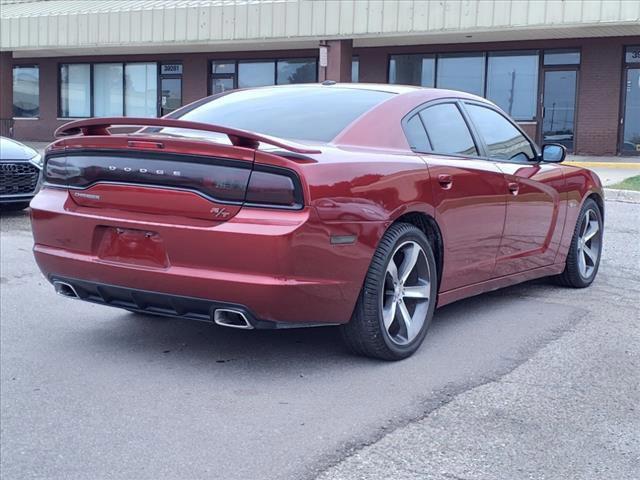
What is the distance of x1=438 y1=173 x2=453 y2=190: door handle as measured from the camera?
4957 millimetres

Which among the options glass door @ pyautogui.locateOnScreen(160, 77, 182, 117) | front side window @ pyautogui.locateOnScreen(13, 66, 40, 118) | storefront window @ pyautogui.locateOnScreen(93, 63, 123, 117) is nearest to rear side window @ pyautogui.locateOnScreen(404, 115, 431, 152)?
glass door @ pyautogui.locateOnScreen(160, 77, 182, 117)

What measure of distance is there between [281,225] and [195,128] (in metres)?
0.65

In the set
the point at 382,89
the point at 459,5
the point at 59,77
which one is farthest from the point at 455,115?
the point at 59,77

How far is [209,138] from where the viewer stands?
4.44 meters

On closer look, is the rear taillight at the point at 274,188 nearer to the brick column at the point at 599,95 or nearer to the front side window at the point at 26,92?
the brick column at the point at 599,95

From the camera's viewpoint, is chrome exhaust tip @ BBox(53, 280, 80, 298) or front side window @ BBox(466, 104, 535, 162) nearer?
chrome exhaust tip @ BBox(53, 280, 80, 298)

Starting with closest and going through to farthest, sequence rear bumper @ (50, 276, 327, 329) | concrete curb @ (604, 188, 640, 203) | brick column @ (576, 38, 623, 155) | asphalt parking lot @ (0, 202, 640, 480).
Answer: asphalt parking lot @ (0, 202, 640, 480) < rear bumper @ (50, 276, 327, 329) < concrete curb @ (604, 188, 640, 203) < brick column @ (576, 38, 623, 155)

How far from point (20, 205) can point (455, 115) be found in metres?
6.89

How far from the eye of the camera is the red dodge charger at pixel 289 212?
4.12 m

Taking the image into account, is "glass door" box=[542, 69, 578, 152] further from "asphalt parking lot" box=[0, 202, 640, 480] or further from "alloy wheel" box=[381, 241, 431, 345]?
"alloy wheel" box=[381, 241, 431, 345]

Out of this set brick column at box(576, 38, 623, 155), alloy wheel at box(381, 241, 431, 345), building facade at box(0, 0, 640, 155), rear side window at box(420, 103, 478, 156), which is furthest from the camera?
brick column at box(576, 38, 623, 155)

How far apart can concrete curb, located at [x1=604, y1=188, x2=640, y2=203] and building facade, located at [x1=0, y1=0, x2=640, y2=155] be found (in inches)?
271

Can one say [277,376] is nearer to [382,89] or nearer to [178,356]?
[178,356]

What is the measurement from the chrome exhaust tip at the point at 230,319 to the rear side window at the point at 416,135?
147cm
